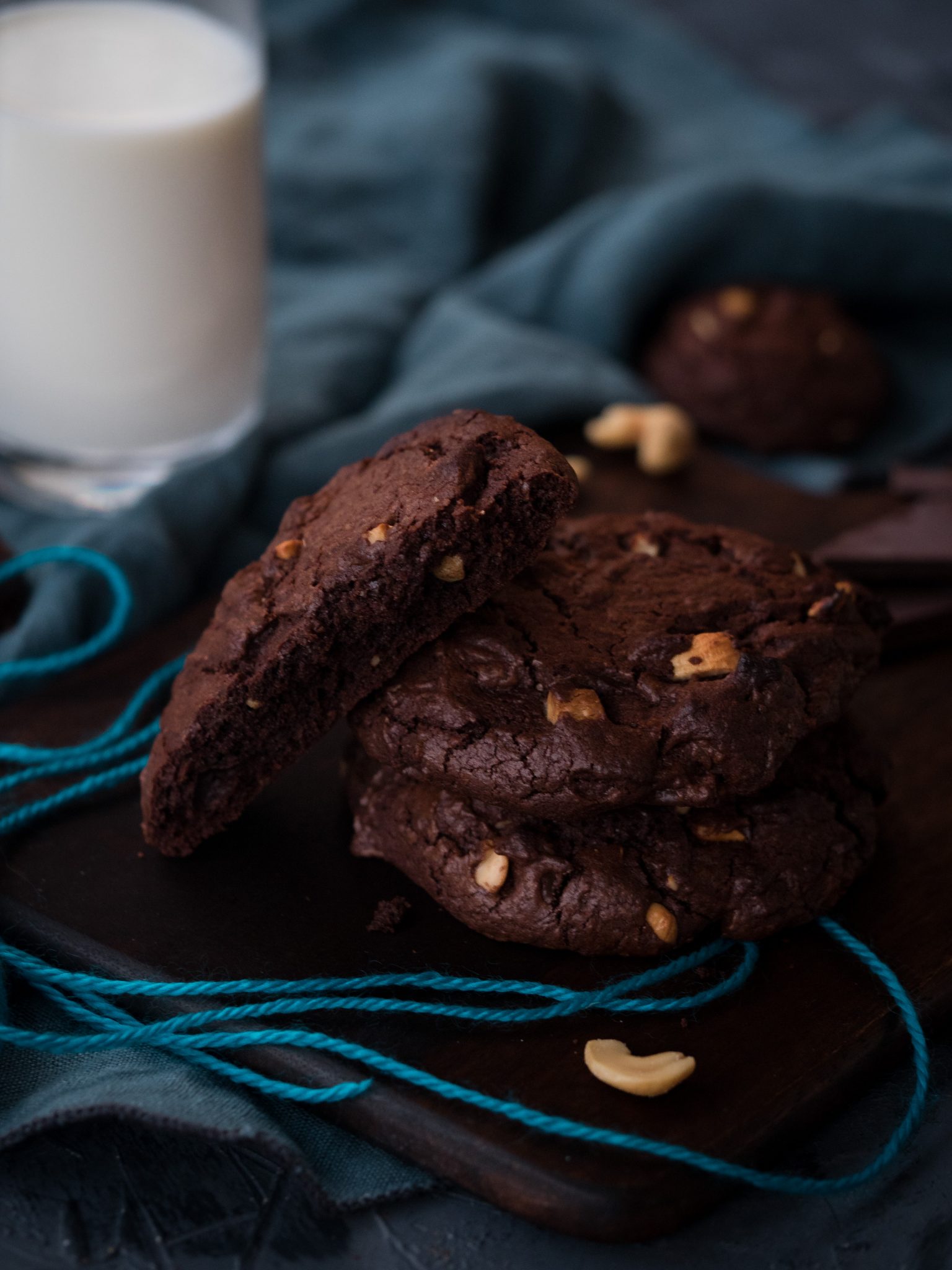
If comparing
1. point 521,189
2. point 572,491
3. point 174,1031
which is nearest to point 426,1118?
point 174,1031

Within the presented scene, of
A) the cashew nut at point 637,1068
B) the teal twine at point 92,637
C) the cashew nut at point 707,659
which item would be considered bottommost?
the teal twine at point 92,637

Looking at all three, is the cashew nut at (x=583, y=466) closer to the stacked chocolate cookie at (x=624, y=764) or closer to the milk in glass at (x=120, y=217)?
the milk in glass at (x=120, y=217)

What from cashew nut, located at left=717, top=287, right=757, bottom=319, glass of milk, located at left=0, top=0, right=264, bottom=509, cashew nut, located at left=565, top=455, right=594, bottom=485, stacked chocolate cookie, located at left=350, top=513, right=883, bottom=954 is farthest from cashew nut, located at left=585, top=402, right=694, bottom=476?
stacked chocolate cookie, located at left=350, top=513, right=883, bottom=954

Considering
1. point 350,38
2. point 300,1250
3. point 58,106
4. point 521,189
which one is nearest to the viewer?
point 300,1250

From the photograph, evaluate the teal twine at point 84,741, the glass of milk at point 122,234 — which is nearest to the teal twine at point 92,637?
the teal twine at point 84,741

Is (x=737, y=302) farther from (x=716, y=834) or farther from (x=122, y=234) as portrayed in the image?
(x=716, y=834)

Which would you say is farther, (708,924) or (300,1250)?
(708,924)

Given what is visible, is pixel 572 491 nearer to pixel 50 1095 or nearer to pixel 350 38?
pixel 50 1095
